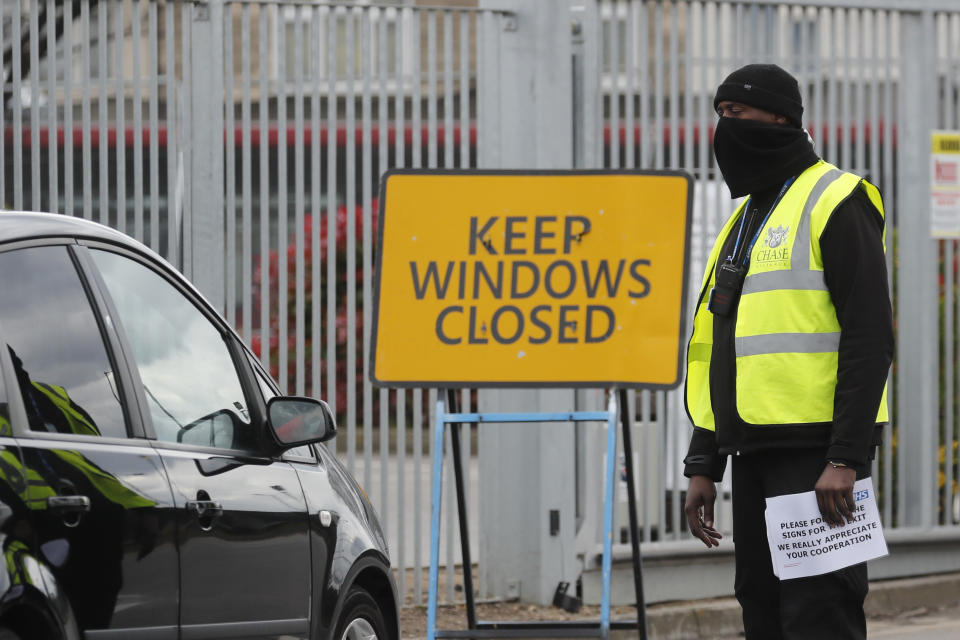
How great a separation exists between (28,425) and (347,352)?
4.34 meters

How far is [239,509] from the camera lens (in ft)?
11.8

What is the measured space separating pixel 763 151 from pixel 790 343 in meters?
0.53

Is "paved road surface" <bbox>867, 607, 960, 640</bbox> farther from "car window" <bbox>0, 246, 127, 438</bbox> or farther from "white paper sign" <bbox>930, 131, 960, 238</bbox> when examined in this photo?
"car window" <bbox>0, 246, 127, 438</bbox>

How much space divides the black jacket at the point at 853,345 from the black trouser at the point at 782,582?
6 cm

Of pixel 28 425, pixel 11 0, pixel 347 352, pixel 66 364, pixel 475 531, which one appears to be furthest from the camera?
pixel 475 531

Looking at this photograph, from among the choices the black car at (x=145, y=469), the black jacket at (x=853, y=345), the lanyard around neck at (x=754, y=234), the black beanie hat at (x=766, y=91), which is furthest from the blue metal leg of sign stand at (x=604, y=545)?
the black beanie hat at (x=766, y=91)

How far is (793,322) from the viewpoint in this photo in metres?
3.80

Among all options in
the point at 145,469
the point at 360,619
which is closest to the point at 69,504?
the point at 145,469

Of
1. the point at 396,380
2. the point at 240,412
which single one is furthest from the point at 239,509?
the point at 396,380

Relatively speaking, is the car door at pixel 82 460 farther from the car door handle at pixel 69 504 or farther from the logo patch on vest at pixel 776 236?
the logo patch on vest at pixel 776 236

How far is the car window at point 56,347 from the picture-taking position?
3.02m

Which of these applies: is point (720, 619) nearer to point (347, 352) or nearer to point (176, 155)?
point (347, 352)

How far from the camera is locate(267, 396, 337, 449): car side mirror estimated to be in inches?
155

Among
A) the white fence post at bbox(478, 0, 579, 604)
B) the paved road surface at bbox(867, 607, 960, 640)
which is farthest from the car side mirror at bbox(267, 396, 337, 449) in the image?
the paved road surface at bbox(867, 607, 960, 640)
